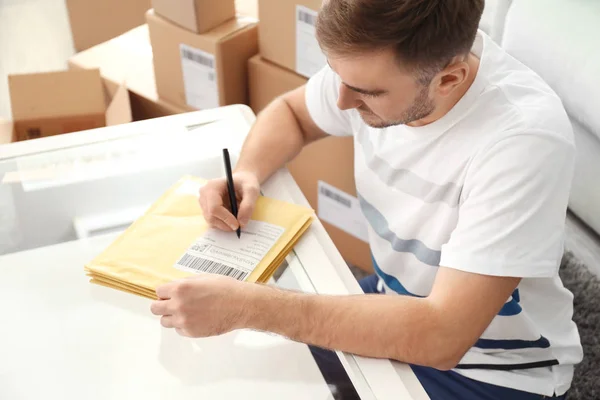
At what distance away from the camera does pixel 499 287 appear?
2.67 feet

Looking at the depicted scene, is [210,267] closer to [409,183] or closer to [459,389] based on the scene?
[409,183]

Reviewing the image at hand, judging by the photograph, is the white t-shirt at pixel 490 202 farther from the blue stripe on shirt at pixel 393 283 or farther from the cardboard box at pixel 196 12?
the cardboard box at pixel 196 12

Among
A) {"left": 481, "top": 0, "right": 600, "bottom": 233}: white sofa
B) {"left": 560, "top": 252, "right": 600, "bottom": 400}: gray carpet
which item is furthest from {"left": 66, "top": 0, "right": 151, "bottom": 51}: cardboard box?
{"left": 560, "top": 252, "right": 600, "bottom": 400}: gray carpet

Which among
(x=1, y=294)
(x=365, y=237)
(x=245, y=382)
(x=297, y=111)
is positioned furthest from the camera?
(x=365, y=237)

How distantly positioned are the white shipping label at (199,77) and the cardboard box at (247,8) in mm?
169

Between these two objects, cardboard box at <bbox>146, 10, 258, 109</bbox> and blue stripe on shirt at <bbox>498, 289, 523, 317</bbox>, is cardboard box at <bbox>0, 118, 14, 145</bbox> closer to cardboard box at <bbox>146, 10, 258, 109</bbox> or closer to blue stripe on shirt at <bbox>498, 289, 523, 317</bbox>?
cardboard box at <bbox>146, 10, 258, 109</bbox>

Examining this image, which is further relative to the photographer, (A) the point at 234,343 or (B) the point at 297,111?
(B) the point at 297,111

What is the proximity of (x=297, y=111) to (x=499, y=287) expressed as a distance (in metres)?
0.55

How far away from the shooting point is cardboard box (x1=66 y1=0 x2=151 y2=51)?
8.02ft

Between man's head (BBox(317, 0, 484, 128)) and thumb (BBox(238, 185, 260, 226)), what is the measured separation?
189mm

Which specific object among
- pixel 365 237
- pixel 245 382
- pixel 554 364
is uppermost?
pixel 245 382

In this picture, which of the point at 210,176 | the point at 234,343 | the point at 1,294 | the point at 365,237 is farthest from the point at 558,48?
the point at 1,294

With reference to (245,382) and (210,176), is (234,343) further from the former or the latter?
(210,176)

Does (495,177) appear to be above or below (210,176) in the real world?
above
